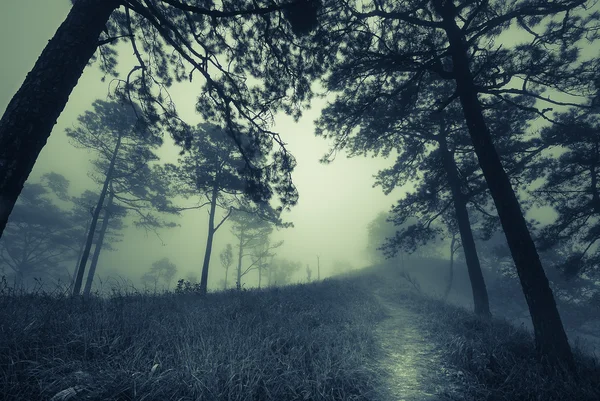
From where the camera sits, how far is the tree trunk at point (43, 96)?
248 centimetres

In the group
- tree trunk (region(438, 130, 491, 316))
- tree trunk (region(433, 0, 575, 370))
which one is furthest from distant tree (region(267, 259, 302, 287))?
tree trunk (region(433, 0, 575, 370))

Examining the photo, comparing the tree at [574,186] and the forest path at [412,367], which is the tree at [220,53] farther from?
the tree at [574,186]

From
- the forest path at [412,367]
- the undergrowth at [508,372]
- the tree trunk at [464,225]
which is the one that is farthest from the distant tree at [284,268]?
the undergrowth at [508,372]

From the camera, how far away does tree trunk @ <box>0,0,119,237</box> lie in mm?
2482

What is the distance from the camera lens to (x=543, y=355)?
4227 mm

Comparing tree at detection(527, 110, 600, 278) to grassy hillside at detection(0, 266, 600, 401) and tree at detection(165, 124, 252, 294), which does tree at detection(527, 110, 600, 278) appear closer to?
grassy hillside at detection(0, 266, 600, 401)

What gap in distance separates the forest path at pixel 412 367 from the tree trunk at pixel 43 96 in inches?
213

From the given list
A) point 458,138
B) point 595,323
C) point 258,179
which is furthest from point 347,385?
point 595,323

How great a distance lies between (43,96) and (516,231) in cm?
771

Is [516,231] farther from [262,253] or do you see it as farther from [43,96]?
[262,253]

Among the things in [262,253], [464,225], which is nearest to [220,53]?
[464,225]

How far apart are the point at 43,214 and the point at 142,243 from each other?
95.4m

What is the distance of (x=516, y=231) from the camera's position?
482cm

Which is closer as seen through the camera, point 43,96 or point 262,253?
point 43,96
